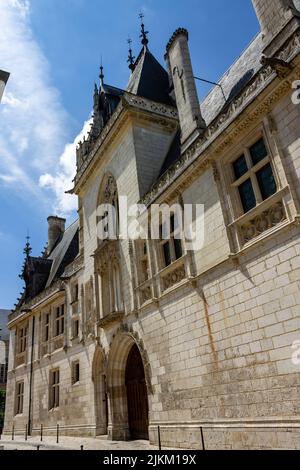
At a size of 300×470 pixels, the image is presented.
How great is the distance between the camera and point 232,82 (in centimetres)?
1144

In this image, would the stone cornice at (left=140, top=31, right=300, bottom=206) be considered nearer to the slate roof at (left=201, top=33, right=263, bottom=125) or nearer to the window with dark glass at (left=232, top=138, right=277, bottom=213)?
the window with dark glass at (left=232, top=138, right=277, bottom=213)

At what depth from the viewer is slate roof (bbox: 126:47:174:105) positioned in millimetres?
16034

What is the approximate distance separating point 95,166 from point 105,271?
499cm

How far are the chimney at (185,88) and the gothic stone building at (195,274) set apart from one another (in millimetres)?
51

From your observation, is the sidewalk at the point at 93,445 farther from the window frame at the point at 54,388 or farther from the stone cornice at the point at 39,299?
the stone cornice at the point at 39,299

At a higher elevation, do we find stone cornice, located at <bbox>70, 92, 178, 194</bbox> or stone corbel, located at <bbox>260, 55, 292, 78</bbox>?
stone cornice, located at <bbox>70, 92, 178, 194</bbox>

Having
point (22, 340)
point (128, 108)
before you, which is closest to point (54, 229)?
point (22, 340)

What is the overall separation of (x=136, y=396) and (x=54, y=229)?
59.0 ft

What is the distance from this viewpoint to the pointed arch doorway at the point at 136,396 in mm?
11570

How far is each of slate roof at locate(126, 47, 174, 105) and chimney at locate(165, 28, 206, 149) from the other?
10.9 ft

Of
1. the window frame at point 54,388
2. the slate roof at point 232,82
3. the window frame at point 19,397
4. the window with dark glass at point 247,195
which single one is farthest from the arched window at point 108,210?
the window frame at point 19,397

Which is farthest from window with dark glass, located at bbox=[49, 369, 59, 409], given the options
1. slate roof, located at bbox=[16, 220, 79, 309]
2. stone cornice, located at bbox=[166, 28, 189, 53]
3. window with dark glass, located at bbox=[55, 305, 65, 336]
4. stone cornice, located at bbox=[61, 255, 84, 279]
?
stone cornice, located at bbox=[166, 28, 189, 53]

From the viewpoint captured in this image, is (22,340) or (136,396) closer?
(136,396)

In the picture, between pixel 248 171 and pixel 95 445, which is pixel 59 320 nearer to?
pixel 95 445
